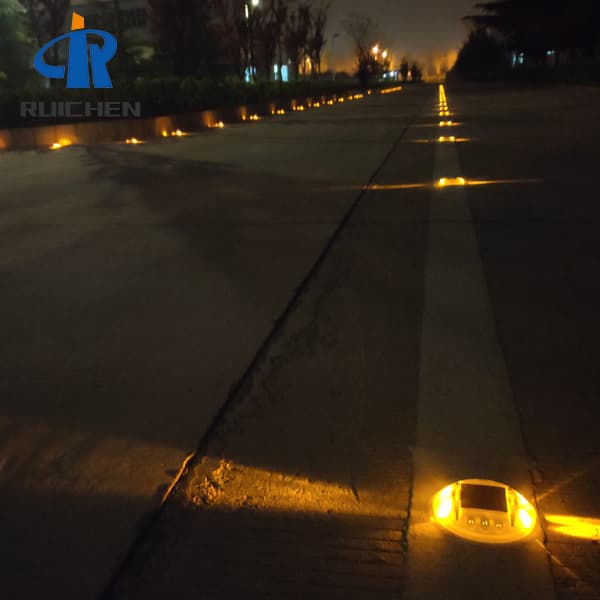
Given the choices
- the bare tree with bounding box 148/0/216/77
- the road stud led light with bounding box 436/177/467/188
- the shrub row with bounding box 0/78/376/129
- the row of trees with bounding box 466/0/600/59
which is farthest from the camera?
the row of trees with bounding box 466/0/600/59

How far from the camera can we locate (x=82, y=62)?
88.0ft

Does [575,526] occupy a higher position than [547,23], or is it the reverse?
[547,23]

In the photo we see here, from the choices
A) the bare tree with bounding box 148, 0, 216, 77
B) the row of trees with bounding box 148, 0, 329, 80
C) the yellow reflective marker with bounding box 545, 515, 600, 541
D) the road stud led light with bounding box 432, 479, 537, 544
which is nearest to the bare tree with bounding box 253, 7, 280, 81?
the row of trees with bounding box 148, 0, 329, 80

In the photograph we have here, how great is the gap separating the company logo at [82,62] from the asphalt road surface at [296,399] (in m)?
18.8

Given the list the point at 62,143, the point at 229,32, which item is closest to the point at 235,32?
the point at 229,32

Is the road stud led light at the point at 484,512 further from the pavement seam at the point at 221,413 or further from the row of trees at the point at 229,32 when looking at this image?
the row of trees at the point at 229,32

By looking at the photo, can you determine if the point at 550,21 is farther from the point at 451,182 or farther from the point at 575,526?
the point at 575,526

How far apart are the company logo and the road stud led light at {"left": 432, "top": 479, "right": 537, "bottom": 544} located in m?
25.1

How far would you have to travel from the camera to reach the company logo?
83.5ft

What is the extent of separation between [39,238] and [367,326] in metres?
4.79

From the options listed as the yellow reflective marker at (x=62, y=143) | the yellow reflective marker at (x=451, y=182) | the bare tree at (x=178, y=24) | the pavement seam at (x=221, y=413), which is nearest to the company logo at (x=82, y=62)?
the yellow reflective marker at (x=62, y=143)

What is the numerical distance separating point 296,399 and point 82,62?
26.3 m

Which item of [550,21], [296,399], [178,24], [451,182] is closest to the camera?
[296,399]

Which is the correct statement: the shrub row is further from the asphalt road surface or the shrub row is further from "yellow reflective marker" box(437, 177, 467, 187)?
"yellow reflective marker" box(437, 177, 467, 187)
